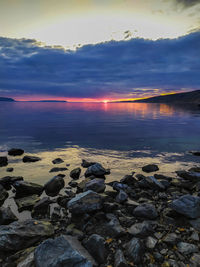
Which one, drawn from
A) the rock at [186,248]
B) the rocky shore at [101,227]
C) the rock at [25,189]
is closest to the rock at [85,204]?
the rocky shore at [101,227]

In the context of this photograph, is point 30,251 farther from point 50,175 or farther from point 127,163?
point 127,163

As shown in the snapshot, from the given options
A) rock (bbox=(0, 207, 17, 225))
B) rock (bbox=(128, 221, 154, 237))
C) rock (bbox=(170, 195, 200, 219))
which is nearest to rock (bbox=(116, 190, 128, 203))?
rock (bbox=(128, 221, 154, 237))

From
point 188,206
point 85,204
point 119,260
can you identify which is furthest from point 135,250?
point 188,206

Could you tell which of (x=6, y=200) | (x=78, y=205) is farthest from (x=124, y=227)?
(x=6, y=200)

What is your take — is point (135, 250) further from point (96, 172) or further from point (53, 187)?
point (96, 172)

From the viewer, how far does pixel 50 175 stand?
11.6 meters

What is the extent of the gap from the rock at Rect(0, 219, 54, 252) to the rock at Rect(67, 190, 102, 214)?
3.56 ft

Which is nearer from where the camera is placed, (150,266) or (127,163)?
(150,266)

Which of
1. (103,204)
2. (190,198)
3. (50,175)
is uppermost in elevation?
(190,198)

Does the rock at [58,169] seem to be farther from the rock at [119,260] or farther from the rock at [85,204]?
the rock at [119,260]

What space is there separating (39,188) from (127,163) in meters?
7.63

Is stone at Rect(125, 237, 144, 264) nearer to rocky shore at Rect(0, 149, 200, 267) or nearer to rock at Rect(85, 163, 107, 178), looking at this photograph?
rocky shore at Rect(0, 149, 200, 267)

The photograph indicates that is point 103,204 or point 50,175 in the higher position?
point 103,204

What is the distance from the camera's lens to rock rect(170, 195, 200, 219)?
606 centimetres
